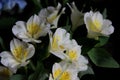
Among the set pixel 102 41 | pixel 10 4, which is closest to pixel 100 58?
pixel 102 41

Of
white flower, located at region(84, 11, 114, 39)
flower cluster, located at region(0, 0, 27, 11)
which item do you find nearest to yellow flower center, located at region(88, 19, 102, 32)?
white flower, located at region(84, 11, 114, 39)

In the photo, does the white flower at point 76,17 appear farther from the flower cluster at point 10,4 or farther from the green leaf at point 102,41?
the flower cluster at point 10,4

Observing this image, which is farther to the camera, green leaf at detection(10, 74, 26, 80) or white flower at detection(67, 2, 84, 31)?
white flower at detection(67, 2, 84, 31)

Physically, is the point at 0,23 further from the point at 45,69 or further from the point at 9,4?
the point at 9,4

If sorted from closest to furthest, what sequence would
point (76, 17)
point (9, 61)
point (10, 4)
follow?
1. point (9, 61)
2. point (76, 17)
3. point (10, 4)

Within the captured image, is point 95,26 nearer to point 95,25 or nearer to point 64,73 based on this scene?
point 95,25

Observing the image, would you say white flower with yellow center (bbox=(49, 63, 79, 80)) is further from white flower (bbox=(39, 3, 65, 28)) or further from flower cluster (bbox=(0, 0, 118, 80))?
white flower (bbox=(39, 3, 65, 28))

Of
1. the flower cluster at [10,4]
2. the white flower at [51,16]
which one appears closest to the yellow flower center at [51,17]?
the white flower at [51,16]
